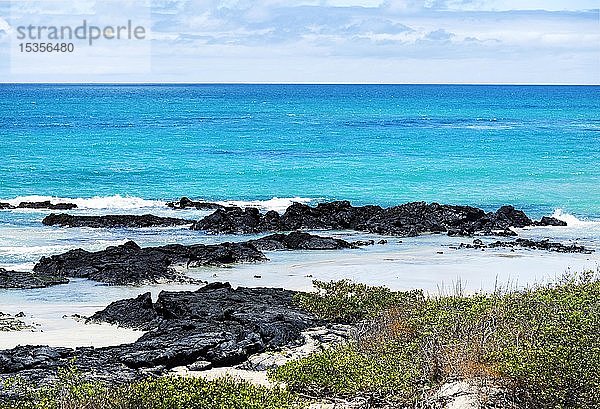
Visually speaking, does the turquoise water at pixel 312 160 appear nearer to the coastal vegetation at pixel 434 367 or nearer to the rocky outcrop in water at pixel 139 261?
the rocky outcrop in water at pixel 139 261

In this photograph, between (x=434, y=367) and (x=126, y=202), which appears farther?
(x=126, y=202)

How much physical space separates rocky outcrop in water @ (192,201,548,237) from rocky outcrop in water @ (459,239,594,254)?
69.6 inches

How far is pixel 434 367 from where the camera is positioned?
420 inches

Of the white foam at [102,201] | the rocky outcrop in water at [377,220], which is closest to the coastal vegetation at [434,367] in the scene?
the rocky outcrop in water at [377,220]

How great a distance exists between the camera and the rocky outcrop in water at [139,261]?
768 inches

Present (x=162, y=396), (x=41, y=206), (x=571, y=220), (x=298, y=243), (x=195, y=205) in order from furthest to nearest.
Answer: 1. (x=195, y=205)
2. (x=41, y=206)
3. (x=571, y=220)
4. (x=298, y=243)
5. (x=162, y=396)

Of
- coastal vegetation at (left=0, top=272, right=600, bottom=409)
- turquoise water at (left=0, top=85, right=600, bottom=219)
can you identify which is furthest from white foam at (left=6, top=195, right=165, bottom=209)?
coastal vegetation at (left=0, top=272, right=600, bottom=409)

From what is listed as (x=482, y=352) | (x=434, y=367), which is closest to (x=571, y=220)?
(x=482, y=352)

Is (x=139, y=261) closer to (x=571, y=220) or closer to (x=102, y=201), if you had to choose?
(x=102, y=201)

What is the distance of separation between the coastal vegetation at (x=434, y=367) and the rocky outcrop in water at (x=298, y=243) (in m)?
11.0

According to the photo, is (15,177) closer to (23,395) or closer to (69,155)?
(69,155)

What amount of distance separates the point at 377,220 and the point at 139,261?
32.2 feet

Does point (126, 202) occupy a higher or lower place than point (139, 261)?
higher

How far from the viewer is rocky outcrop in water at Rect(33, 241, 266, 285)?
64.0 ft
